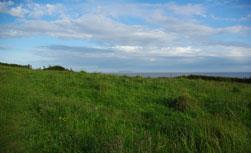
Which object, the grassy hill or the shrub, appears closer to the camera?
the grassy hill

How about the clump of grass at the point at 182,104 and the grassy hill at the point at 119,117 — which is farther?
the clump of grass at the point at 182,104

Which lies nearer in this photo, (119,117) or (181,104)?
(119,117)

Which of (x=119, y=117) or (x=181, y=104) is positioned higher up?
(x=181, y=104)

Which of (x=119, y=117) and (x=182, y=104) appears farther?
(x=182, y=104)

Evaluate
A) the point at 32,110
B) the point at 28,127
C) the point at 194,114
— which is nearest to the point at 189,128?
the point at 194,114

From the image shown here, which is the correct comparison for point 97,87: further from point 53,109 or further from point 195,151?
point 195,151

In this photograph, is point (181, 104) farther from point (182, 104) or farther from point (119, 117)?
point (119, 117)

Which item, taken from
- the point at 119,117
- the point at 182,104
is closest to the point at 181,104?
the point at 182,104

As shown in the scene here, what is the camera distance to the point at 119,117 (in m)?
13.7

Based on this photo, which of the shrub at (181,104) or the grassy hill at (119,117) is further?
the shrub at (181,104)

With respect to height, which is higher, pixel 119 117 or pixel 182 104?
pixel 182 104

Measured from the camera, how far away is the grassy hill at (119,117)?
30.5 ft

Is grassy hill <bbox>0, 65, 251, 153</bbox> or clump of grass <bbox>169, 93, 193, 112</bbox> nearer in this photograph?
grassy hill <bbox>0, 65, 251, 153</bbox>

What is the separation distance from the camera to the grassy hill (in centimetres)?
930
